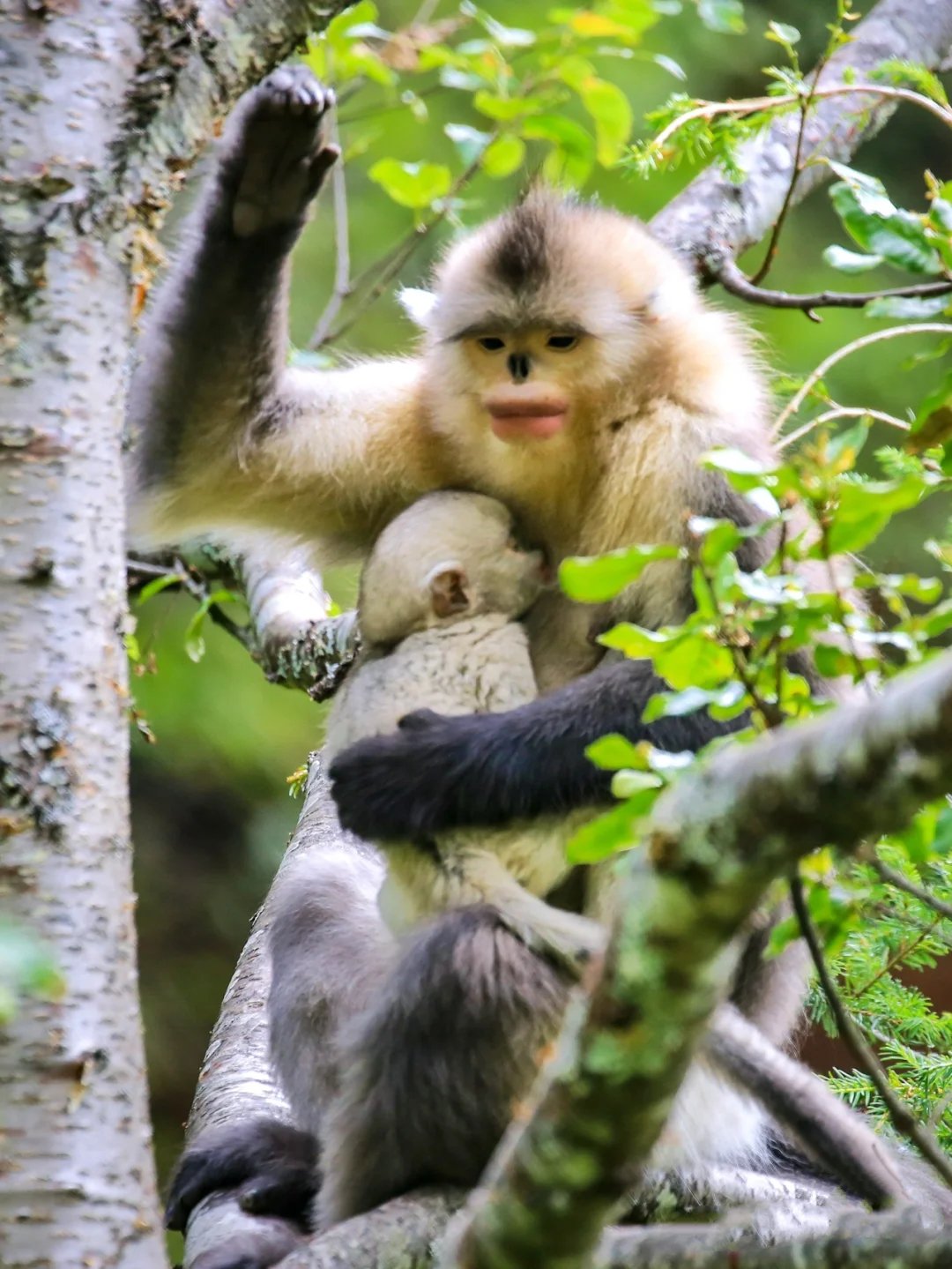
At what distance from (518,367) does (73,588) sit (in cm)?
143

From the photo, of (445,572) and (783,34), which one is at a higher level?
(783,34)

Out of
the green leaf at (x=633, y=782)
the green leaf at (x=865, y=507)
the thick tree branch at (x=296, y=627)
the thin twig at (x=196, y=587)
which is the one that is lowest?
the thin twig at (x=196, y=587)

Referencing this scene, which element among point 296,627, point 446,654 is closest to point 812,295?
point 446,654

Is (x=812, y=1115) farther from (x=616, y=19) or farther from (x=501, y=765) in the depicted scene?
(x=616, y=19)

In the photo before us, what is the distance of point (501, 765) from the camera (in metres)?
2.68

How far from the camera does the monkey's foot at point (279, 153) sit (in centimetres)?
281

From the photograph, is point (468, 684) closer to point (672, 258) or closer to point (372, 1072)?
point (372, 1072)

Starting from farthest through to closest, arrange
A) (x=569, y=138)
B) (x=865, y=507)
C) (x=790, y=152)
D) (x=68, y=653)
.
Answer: (x=569, y=138)
(x=790, y=152)
(x=68, y=653)
(x=865, y=507)

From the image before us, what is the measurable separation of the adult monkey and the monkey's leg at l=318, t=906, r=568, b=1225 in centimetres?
5

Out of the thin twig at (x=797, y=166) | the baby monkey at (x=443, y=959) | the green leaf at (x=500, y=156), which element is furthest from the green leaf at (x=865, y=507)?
the green leaf at (x=500, y=156)

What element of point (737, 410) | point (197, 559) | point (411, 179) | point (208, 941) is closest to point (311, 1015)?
point (737, 410)

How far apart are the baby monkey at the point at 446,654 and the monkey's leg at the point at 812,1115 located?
32.3 inches

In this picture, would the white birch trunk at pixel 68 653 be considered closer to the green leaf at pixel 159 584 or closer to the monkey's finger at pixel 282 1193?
the monkey's finger at pixel 282 1193

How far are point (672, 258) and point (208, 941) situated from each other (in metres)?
4.10
